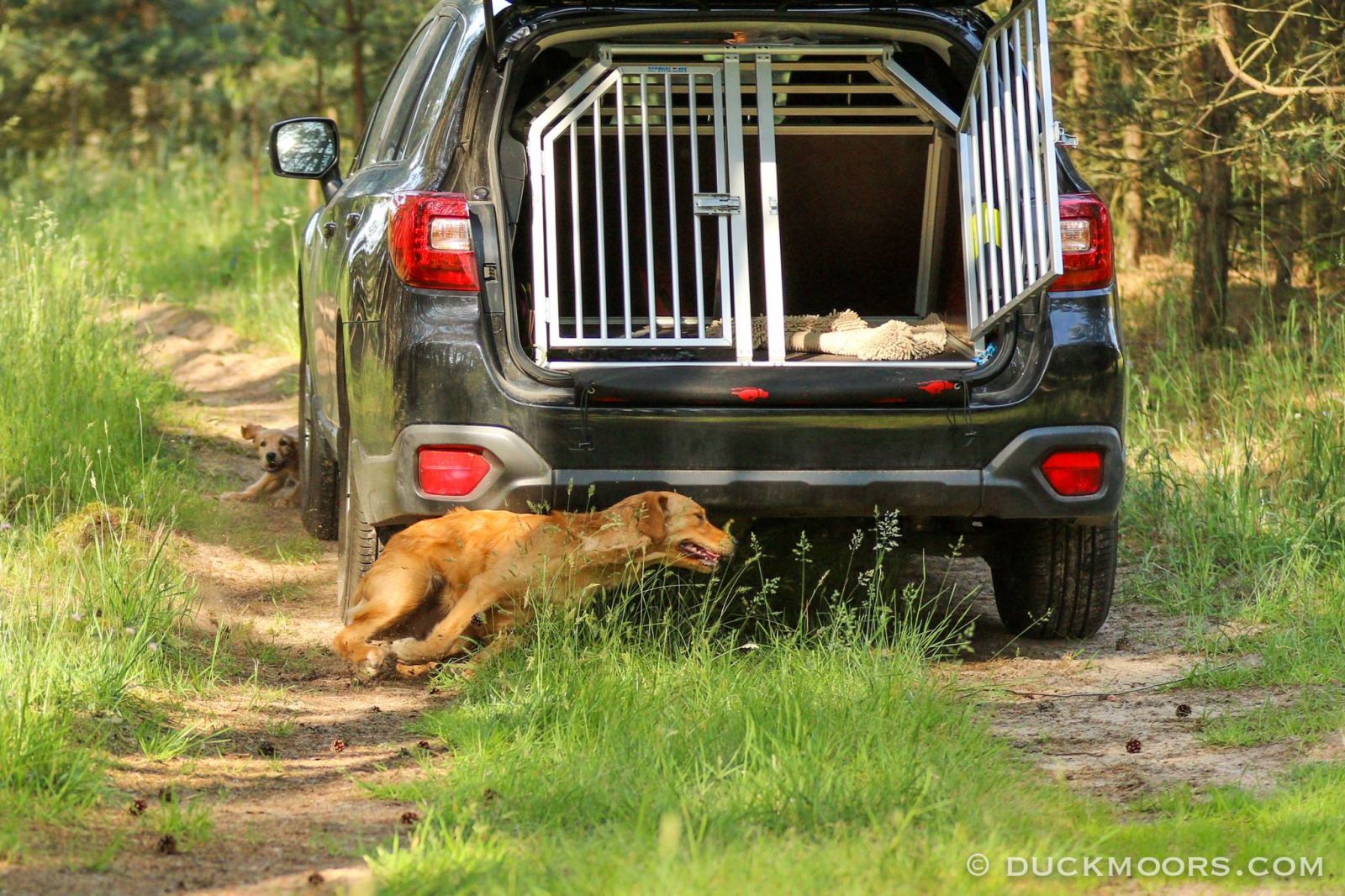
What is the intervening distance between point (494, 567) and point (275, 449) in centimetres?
324

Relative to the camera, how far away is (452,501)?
4281 millimetres

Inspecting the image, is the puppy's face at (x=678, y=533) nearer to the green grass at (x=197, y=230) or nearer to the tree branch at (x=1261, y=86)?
the tree branch at (x=1261, y=86)

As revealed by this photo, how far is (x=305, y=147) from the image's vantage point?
5.97m

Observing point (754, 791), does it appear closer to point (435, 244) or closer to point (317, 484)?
point (435, 244)

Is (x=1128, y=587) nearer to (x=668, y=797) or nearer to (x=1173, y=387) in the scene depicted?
(x=1173, y=387)

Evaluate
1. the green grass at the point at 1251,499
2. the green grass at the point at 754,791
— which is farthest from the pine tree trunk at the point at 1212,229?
the green grass at the point at 754,791

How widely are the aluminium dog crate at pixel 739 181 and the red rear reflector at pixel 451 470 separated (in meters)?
0.37

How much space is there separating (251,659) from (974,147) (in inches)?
104

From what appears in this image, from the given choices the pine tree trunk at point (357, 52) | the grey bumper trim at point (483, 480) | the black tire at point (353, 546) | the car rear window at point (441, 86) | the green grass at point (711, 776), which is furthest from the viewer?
the pine tree trunk at point (357, 52)

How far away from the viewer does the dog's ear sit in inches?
163

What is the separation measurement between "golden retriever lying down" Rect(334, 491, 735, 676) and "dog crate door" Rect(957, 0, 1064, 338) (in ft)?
3.59

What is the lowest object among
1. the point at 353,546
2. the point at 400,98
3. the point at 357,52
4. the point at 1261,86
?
the point at 353,546

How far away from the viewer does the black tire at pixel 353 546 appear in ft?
15.6

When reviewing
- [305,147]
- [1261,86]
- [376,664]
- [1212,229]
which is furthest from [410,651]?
[1212,229]
